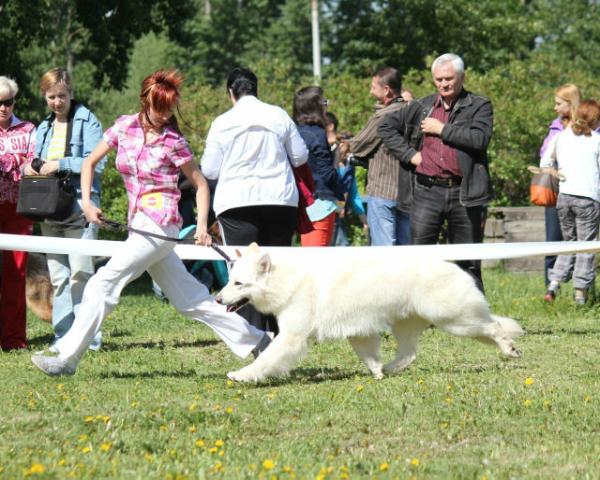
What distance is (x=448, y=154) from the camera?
9.17 metres

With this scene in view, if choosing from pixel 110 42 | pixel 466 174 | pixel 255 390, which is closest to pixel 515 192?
pixel 110 42

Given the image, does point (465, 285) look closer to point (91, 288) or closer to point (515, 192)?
point (91, 288)

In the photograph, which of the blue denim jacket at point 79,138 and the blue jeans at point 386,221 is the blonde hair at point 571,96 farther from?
the blue denim jacket at point 79,138

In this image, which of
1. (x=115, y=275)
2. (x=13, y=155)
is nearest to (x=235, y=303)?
(x=115, y=275)

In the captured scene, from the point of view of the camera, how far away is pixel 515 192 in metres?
18.3

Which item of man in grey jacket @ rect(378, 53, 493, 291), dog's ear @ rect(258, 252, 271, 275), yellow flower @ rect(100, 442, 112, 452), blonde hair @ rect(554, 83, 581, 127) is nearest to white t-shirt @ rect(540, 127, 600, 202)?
blonde hair @ rect(554, 83, 581, 127)

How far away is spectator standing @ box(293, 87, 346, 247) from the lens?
991 centimetres

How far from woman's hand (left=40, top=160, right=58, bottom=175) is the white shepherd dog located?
2107 mm

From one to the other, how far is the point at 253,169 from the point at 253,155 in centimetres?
10

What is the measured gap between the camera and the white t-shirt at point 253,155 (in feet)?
26.5

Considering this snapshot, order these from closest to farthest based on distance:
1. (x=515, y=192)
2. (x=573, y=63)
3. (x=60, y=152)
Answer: (x=60, y=152), (x=515, y=192), (x=573, y=63)

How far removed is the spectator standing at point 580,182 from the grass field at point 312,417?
231 cm

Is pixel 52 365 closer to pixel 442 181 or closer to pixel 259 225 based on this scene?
pixel 259 225

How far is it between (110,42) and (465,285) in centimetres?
1450
